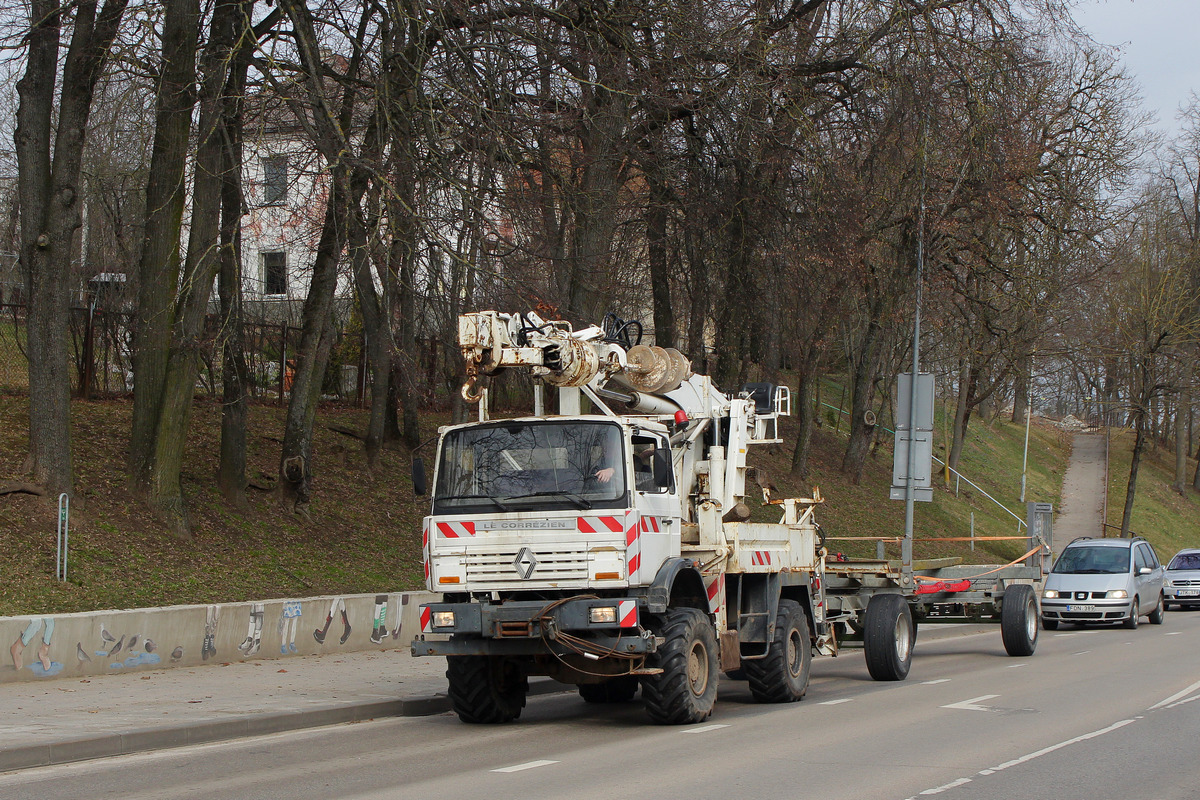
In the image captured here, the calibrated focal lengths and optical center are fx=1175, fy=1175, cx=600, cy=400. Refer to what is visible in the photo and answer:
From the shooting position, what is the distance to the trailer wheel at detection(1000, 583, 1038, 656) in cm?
1748

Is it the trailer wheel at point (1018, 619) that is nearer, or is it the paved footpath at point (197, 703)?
the paved footpath at point (197, 703)

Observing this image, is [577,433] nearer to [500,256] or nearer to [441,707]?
[441,707]

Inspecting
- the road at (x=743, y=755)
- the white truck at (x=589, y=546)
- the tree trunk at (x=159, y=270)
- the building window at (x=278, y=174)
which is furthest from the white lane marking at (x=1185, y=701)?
the tree trunk at (x=159, y=270)

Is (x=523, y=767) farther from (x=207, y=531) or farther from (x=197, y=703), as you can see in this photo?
(x=207, y=531)

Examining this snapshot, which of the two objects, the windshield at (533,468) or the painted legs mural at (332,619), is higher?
the windshield at (533,468)

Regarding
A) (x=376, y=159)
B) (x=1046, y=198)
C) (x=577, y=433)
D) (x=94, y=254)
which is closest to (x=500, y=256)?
(x=376, y=159)

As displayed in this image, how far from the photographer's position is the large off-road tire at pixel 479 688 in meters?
10.9

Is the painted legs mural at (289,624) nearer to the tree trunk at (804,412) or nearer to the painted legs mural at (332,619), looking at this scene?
the painted legs mural at (332,619)

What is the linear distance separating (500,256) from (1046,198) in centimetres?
1421

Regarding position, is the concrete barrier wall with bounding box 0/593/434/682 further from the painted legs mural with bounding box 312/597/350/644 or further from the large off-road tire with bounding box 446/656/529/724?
the large off-road tire with bounding box 446/656/529/724

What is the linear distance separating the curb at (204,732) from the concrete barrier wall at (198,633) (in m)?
3.20

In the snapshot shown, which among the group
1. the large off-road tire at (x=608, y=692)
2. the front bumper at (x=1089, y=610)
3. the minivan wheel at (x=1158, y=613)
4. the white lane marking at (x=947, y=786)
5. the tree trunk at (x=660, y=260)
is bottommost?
the minivan wheel at (x=1158, y=613)

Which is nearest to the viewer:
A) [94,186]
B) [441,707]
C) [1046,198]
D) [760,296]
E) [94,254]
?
[441,707]

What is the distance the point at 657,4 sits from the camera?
17.1 metres
